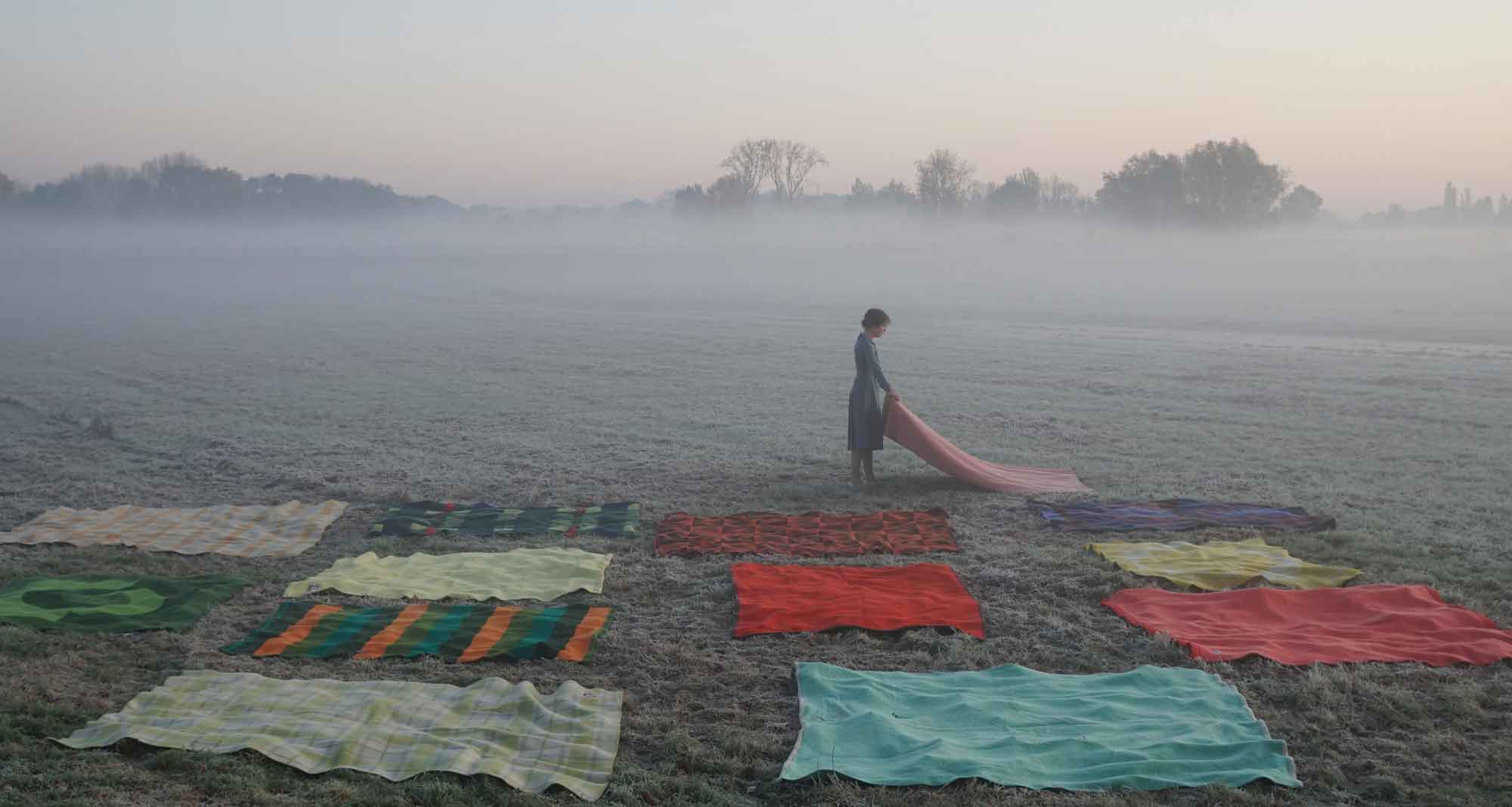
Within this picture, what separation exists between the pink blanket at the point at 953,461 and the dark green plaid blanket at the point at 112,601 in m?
5.65

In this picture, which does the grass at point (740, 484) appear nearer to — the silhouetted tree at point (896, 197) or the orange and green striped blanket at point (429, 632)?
the orange and green striped blanket at point (429, 632)

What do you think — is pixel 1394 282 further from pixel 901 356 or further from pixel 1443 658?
pixel 1443 658

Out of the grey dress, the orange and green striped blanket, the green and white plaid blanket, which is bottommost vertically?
the orange and green striped blanket

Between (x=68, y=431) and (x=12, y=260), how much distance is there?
186 ft

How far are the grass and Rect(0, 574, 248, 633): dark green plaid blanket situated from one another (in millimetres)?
217

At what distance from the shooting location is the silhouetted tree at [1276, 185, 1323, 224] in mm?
62938

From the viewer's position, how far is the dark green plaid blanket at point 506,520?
345 inches

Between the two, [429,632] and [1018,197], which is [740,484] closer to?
[429,632]

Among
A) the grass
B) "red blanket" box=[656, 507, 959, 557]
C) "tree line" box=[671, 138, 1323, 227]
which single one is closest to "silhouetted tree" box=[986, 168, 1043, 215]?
"tree line" box=[671, 138, 1323, 227]

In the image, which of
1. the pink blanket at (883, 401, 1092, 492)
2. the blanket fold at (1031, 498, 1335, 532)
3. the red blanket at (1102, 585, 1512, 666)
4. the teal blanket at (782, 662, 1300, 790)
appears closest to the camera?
the teal blanket at (782, 662, 1300, 790)

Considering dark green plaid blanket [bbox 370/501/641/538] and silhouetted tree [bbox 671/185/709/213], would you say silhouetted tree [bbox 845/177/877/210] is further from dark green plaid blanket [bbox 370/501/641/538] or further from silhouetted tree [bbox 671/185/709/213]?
dark green plaid blanket [bbox 370/501/641/538]

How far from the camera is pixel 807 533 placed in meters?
8.57

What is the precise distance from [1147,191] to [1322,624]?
61915 mm

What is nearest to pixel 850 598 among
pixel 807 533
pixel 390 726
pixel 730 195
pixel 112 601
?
pixel 807 533
